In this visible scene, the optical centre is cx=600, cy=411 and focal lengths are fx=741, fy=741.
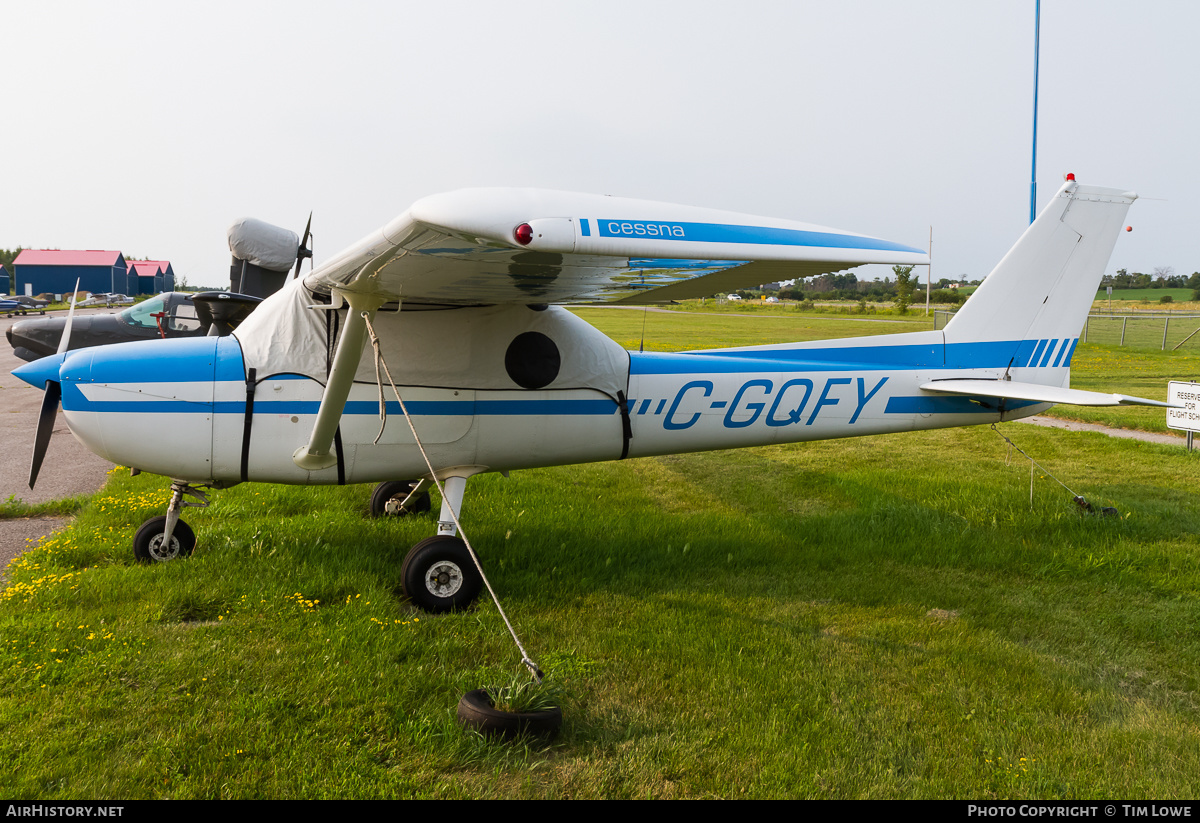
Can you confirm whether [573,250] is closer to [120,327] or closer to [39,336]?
[120,327]

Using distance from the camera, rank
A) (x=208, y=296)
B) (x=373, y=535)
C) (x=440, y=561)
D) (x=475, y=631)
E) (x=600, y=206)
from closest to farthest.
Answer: (x=600, y=206)
(x=475, y=631)
(x=440, y=561)
(x=373, y=535)
(x=208, y=296)

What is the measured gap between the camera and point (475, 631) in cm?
433

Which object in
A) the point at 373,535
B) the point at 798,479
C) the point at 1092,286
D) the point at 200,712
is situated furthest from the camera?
the point at 798,479

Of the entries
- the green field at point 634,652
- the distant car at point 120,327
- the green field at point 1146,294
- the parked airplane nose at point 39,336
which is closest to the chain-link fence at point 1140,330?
the green field at point 634,652

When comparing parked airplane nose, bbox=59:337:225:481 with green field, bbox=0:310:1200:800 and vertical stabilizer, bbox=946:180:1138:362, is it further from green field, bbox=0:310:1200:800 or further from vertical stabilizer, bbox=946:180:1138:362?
vertical stabilizer, bbox=946:180:1138:362

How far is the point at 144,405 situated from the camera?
4.68 m

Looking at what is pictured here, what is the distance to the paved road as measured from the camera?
598 cm

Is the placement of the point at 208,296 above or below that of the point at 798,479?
above

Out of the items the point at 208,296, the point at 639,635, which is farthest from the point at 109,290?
the point at 639,635

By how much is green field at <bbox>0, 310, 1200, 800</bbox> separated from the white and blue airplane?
0.67 metres

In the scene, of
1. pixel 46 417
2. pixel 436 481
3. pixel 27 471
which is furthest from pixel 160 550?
pixel 27 471

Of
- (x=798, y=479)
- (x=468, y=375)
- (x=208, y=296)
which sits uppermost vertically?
(x=208, y=296)

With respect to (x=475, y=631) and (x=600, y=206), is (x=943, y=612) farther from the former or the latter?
(x=600, y=206)

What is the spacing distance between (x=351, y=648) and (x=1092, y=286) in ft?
21.8
